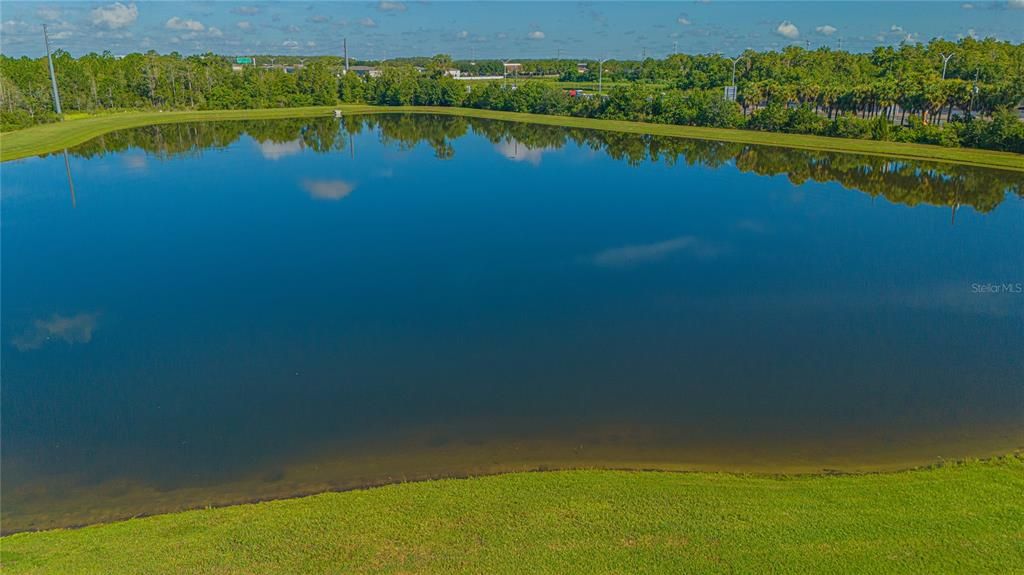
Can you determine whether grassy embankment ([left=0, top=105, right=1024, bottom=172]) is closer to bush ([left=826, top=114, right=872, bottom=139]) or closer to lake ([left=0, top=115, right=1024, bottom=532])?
bush ([left=826, top=114, right=872, bottom=139])

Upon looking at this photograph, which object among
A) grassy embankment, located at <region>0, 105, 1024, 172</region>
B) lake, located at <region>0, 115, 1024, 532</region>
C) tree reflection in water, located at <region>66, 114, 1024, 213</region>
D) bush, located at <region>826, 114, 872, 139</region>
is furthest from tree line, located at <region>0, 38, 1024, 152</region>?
lake, located at <region>0, 115, 1024, 532</region>

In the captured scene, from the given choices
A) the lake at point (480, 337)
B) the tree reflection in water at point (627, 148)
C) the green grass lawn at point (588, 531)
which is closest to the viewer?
the green grass lawn at point (588, 531)

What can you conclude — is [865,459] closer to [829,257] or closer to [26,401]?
[829,257]

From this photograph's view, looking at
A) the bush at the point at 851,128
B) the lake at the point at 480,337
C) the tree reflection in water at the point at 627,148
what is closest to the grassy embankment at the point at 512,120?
the bush at the point at 851,128

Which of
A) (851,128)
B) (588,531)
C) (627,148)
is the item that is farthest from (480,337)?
(851,128)

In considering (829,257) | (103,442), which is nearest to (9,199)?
(103,442)

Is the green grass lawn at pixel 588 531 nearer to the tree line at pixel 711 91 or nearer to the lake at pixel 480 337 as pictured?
the lake at pixel 480 337

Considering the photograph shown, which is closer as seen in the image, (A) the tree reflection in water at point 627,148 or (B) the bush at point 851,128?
(A) the tree reflection in water at point 627,148
